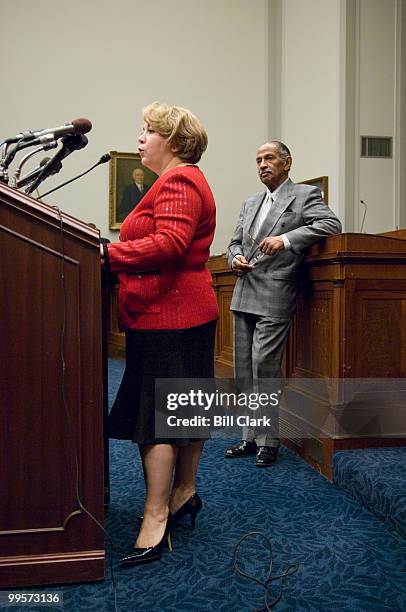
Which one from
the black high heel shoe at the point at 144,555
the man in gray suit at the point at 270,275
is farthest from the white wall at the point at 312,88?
the black high heel shoe at the point at 144,555

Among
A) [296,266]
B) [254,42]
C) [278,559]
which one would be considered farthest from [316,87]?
[278,559]

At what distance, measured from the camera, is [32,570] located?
74.0 inches

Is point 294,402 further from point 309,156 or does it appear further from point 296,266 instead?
point 309,156

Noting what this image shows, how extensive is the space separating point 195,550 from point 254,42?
289 inches

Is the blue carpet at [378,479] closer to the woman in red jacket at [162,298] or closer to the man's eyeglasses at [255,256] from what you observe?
the woman in red jacket at [162,298]

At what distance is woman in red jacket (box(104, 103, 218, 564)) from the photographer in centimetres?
205

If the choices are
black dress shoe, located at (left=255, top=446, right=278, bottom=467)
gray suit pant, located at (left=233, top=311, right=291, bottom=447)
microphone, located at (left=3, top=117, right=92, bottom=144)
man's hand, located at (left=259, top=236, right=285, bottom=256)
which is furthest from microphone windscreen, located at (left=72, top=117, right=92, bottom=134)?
black dress shoe, located at (left=255, top=446, right=278, bottom=467)

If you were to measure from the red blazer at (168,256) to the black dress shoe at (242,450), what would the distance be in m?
1.37

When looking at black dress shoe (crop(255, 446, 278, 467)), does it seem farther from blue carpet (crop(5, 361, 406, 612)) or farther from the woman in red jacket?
the woman in red jacket

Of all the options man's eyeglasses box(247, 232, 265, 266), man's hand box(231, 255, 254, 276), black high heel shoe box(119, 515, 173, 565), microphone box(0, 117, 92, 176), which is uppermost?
microphone box(0, 117, 92, 176)

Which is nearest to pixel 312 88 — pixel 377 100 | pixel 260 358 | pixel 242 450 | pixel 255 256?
pixel 377 100

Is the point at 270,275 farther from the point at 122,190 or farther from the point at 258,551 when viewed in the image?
the point at 122,190

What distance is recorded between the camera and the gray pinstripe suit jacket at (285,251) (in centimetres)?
317

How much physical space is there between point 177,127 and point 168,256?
0.44m
